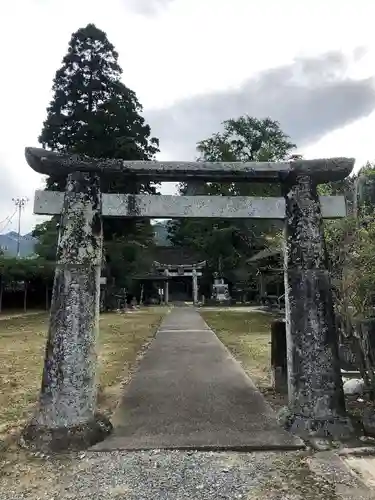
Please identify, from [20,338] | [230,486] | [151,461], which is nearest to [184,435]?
[151,461]

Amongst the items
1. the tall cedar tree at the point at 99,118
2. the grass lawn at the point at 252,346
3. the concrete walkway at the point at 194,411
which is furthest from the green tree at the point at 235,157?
the concrete walkway at the point at 194,411

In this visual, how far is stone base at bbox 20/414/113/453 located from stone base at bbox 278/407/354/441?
204 cm

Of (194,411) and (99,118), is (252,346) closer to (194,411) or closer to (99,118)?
(194,411)

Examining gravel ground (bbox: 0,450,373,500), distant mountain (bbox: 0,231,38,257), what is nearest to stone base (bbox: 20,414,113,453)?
gravel ground (bbox: 0,450,373,500)

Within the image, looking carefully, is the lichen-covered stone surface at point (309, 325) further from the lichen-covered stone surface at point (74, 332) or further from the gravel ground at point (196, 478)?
the lichen-covered stone surface at point (74, 332)

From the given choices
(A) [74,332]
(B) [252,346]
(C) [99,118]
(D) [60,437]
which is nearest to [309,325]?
(A) [74,332]

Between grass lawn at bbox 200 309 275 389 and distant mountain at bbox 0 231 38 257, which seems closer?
grass lawn at bbox 200 309 275 389

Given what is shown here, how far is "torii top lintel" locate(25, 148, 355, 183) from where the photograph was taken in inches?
184

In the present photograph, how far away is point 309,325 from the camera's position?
4.51 metres

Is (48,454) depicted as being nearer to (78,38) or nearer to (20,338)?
(20,338)

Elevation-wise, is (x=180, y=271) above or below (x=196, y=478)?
above

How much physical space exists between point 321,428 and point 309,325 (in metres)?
1.06

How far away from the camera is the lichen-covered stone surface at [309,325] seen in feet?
14.2

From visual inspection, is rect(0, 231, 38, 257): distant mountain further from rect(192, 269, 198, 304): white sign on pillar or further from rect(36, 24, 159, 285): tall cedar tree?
rect(192, 269, 198, 304): white sign on pillar
